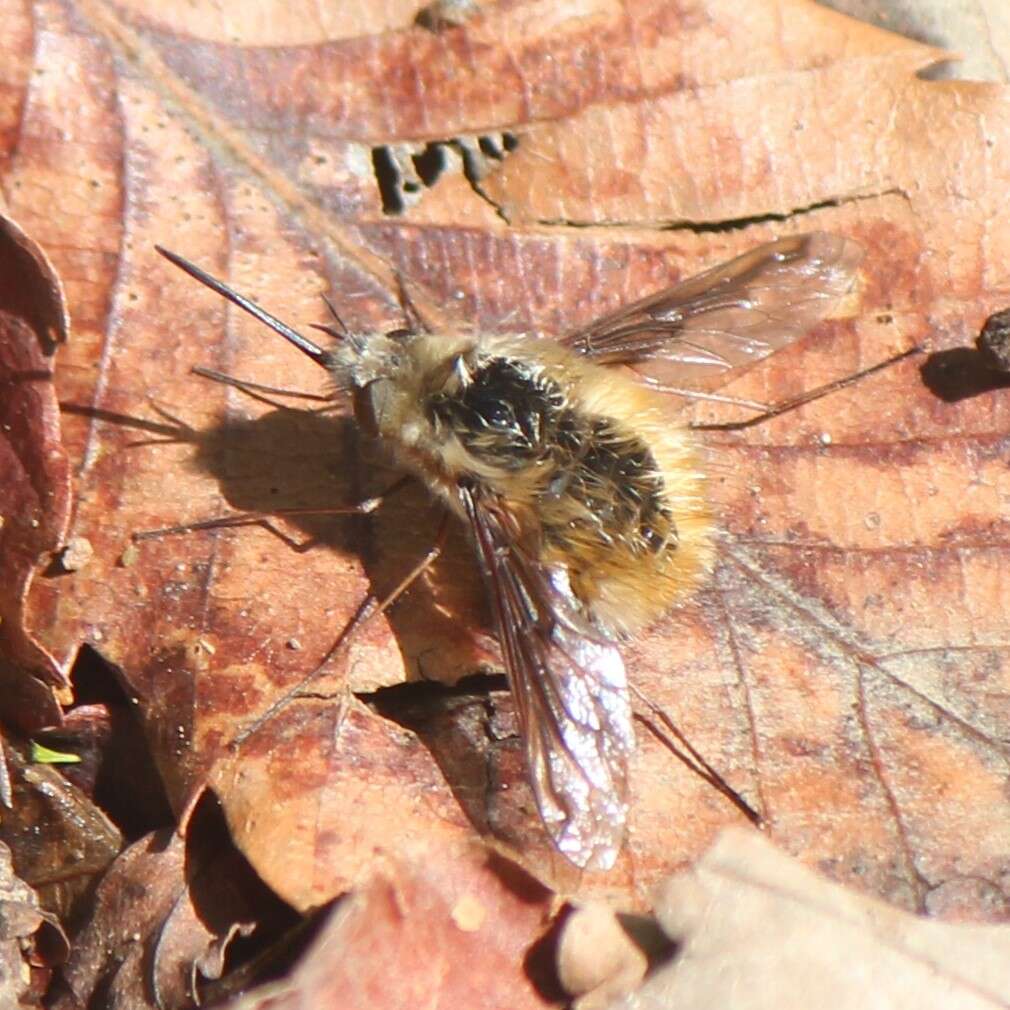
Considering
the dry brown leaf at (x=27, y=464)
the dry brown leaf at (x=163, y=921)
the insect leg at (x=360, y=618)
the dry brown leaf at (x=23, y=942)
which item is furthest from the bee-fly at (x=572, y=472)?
the dry brown leaf at (x=23, y=942)

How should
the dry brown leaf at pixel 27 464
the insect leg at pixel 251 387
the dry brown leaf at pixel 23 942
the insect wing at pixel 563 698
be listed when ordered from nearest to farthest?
the insect wing at pixel 563 698
the dry brown leaf at pixel 23 942
the dry brown leaf at pixel 27 464
the insect leg at pixel 251 387

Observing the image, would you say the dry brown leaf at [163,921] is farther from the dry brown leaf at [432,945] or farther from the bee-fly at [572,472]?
the bee-fly at [572,472]

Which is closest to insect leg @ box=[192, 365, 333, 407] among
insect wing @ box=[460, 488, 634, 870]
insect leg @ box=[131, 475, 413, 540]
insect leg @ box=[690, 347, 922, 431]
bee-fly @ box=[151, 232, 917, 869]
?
bee-fly @ box=[151, 232, 917, 869]

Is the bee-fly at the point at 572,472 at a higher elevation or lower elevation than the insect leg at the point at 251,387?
lower

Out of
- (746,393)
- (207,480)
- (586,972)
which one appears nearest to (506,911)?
(586,972)

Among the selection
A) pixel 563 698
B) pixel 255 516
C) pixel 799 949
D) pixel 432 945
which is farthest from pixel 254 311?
pixel 799 949

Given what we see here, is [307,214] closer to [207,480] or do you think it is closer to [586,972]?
[207,480]

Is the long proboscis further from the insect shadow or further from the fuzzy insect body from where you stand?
the insect shadow
